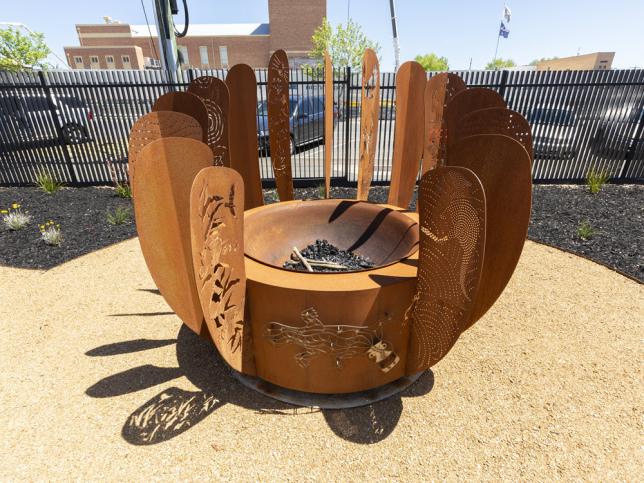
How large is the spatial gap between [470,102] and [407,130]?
4.10 ft

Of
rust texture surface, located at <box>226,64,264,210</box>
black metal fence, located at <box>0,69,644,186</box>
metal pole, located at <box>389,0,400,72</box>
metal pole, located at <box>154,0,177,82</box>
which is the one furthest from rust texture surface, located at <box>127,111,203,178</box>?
metal pole, located at <box>389,0,400,72</box>

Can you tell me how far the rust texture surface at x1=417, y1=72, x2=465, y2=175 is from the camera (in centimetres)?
446

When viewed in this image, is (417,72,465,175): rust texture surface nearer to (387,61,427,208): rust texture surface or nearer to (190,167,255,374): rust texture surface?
(387,61,427,208): rust texture surface

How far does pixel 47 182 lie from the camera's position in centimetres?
956

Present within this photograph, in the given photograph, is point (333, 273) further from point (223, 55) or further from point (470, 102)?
point (223, 55)

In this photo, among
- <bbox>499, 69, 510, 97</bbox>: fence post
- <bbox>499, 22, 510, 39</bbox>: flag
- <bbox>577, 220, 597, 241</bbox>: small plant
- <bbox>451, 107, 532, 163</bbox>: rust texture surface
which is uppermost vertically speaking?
<bbox>499, 22, 510, 39</bbox>: flag

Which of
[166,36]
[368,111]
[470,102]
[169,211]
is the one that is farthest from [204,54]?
[169,211]

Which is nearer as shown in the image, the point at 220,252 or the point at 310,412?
the point at 220,252

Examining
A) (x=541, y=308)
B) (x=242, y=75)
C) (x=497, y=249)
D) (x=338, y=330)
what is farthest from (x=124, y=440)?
(x=541, y=308)

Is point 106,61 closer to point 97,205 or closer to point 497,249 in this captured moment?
point 97,205

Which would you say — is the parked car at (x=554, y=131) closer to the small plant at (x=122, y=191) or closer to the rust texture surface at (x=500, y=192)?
the rust texture surface at (x=500, y=192)

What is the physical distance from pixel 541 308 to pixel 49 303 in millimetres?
7130

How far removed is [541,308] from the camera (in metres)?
4.75

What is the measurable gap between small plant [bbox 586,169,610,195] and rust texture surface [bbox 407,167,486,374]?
31.4 feet
